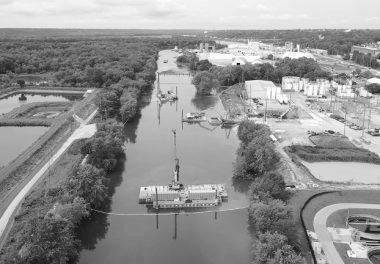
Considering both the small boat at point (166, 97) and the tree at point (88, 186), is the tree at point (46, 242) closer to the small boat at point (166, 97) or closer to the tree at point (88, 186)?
the tree at point (88, 186)

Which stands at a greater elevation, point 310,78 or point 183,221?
point 310,78

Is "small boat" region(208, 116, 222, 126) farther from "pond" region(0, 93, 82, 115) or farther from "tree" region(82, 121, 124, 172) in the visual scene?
"pond" region(0, 93, 82, 115)

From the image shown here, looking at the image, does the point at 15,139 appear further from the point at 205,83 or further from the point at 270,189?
the point at 205,83

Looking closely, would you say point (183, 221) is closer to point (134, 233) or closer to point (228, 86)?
point (134, 233)

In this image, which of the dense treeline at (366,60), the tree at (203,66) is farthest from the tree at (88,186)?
the dense treeline at (366,60)

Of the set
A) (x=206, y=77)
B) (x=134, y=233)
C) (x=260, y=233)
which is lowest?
(x=134, y=233)

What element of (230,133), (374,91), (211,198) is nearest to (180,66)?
(374,91)

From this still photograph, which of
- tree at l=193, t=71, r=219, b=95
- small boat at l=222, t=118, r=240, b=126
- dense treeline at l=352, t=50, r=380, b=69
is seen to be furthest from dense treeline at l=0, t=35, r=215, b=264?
dense treeline at l=352, t=50, r=380, b=69
